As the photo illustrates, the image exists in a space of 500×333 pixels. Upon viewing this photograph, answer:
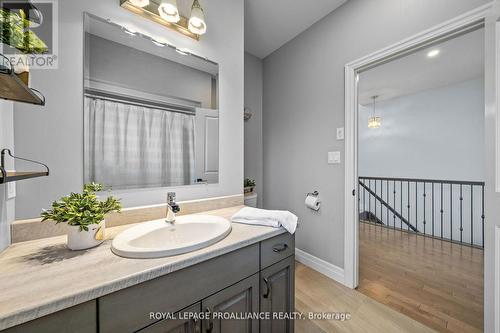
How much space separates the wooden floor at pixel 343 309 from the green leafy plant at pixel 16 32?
206 centimetres

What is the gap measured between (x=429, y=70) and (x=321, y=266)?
133 inches

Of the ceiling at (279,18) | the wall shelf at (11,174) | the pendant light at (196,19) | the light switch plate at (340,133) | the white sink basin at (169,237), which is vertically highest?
the ceiling at (279,18)

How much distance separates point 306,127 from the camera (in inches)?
85.7

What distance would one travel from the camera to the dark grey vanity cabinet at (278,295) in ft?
3.23

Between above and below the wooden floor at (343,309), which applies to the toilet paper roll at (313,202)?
above

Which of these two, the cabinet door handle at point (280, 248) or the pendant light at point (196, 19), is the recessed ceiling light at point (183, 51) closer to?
the pendant light at point (196, 19)

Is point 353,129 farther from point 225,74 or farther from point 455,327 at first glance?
point 455,327

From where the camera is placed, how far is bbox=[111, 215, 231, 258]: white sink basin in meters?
0.73

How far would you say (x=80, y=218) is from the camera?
0.77 m

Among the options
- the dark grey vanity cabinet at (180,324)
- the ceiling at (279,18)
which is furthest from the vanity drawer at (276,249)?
the ceiling at (279,18)

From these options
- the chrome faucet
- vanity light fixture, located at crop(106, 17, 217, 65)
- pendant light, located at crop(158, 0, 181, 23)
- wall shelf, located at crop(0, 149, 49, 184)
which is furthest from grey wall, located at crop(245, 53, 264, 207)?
wall shelf, located at crop(0, 149, 49, 184)

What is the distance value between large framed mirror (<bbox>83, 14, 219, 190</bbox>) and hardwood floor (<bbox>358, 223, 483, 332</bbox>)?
182cm

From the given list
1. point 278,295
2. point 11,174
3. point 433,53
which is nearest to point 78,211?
point 11,174

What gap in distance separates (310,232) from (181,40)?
6.91ft
